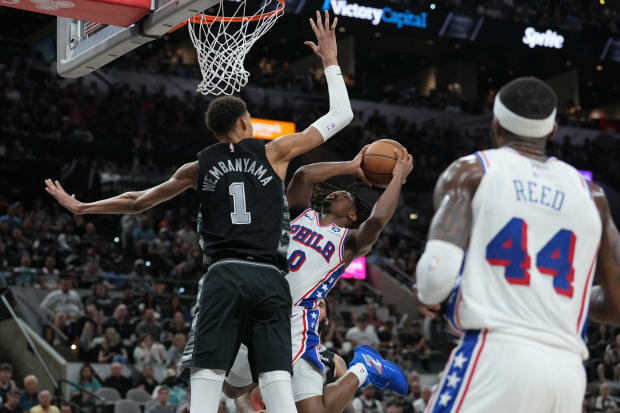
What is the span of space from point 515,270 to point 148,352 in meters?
11.8

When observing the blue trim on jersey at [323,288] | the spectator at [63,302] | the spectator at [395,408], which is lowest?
the spectator at [395,408]

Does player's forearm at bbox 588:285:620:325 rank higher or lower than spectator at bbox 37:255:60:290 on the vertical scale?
higher

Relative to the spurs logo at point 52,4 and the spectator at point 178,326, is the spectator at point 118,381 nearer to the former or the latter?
the spectator at point 178,326

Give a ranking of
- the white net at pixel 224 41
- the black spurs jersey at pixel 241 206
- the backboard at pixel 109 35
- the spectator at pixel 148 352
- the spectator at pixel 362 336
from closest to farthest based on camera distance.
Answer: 1. the black spurs jersey at pixel 241 206
2. the backboard at pixel 109 35
3. the white net at pixel 224 41
4. the spectator at pixel 148 352
5. the spectator at pixel 362 336

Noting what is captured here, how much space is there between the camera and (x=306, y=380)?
19.3ft

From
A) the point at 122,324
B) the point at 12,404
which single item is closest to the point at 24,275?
the point at 122,324

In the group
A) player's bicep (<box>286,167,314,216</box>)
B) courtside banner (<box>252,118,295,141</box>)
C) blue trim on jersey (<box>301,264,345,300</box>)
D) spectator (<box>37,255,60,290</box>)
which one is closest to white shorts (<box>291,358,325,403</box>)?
blue trim on jersey (<box>301,264,345,300</box>)

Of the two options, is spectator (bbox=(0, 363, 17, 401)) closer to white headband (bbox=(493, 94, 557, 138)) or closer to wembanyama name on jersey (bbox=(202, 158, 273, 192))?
wembanyama name on jersey (bbox=(202, 158, 273, 192))

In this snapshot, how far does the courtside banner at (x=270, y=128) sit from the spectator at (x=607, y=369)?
10617 millimetres

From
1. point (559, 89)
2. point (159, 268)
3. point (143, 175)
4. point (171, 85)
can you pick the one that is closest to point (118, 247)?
point (159, 268)

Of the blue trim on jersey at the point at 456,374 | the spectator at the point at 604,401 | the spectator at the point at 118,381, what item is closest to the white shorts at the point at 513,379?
the blue trim on jersey at the point at 456,374

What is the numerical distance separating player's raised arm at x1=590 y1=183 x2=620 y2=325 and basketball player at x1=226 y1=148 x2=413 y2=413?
215 centimetres

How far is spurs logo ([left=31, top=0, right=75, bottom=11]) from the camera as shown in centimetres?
629

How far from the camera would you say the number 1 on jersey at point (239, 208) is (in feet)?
16.8
